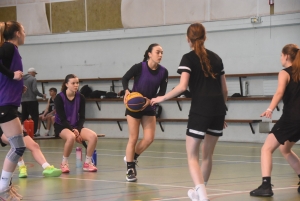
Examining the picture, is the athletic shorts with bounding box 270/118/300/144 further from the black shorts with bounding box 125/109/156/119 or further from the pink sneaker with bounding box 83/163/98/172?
the pink sneaker with bounding box 83/163/98/172

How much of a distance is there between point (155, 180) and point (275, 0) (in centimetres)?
843

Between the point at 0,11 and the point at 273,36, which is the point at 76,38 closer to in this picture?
the point at 0,11

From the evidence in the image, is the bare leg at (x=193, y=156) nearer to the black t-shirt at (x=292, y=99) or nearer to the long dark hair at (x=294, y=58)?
the black t-shirt at (x=292, y=99)

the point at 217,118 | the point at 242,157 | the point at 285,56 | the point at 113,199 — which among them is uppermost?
the point at 285,56

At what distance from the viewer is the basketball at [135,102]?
307 inches

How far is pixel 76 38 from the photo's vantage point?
61.6ft

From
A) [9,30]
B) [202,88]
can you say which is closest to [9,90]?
[9,30]

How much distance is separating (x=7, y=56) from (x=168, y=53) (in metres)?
11.2

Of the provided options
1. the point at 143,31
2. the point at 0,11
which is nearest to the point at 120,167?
the point at 143,31

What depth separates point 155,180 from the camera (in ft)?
26.7

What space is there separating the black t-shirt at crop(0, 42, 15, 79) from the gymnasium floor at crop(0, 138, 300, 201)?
57.1 inches

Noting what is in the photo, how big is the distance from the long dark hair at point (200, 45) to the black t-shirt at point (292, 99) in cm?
123

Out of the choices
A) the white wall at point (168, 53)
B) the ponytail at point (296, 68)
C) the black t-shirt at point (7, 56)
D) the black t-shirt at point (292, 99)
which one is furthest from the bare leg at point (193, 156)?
the white wall at point (168, 53)

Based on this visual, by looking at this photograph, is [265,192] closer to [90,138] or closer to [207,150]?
[207,150]
